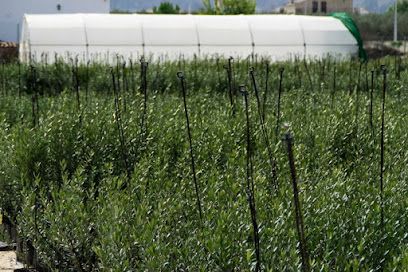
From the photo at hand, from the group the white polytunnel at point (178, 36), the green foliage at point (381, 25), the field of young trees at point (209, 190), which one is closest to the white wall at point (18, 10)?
the white polytunnel at point (178, 36)

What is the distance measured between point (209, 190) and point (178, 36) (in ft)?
42.9

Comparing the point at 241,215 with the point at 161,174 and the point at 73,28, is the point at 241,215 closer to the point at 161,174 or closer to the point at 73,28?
the point at 161,174

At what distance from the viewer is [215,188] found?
14.2 ft

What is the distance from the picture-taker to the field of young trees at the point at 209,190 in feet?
11.2

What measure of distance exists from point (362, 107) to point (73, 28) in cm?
1086

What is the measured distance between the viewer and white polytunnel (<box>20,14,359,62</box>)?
16031 mm

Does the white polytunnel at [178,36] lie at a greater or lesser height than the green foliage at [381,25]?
→ lesser

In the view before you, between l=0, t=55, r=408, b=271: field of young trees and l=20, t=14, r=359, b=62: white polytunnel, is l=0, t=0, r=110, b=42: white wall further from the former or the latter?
l=0, t=55, r=408, b=271: field of young trees

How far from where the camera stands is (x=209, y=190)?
13.9ft

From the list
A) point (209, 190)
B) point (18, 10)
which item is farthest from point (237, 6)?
point (209, 190)

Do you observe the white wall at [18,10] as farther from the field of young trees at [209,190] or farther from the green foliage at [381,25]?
the field of young trees at [209,190]

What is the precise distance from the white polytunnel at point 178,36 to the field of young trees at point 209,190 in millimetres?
8430

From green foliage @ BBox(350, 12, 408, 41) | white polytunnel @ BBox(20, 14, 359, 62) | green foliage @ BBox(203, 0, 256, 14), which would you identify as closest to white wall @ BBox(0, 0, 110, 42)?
green foliage @ BBox(203, 0, 256, 14)

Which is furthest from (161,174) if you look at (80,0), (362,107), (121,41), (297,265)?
(80,0)
